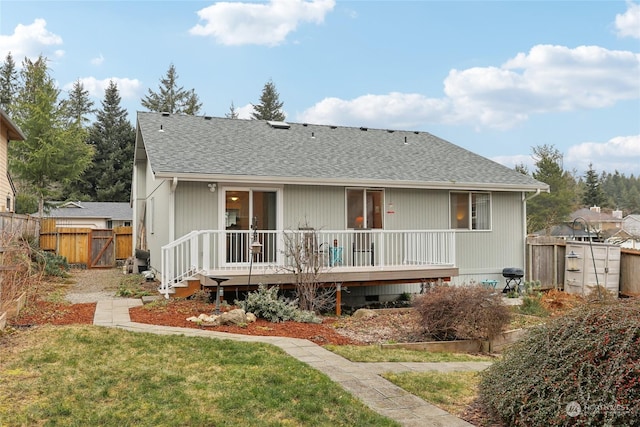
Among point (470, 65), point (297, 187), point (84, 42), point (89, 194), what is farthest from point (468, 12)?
point (89, 194)

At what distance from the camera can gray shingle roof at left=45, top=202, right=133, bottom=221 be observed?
32.8 metres

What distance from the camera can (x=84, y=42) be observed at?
1725 centimetres

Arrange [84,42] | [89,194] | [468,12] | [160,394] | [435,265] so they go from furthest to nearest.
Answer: [89,194] < [84,42] < [468,12] < [435,265] < [160,394]

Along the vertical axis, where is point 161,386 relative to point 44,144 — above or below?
below

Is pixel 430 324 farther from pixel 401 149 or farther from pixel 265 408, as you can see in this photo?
pixel 401 149

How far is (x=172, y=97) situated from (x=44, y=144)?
86.9ft

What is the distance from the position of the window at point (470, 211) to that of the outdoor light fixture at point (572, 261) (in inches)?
94.2

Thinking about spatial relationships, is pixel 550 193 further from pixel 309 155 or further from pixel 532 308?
pixel 309 155

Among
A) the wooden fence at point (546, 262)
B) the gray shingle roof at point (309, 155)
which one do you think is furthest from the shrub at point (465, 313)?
the wooden fence at point (546, 262)

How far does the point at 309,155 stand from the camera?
1382 cm

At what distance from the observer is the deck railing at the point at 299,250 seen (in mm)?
10016

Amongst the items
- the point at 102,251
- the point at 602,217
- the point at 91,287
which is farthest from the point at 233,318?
the point at 602,217

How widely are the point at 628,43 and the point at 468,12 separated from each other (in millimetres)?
7160

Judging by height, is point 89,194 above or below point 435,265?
above
